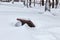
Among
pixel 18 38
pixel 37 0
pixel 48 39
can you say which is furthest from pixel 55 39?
pixel 37 0

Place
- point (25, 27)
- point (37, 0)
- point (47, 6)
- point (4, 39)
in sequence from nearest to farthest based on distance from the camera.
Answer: point (4, 39) < point (25, 27) < point (47, 6) < point (37, 0)

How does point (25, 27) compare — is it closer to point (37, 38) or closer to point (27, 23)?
point (27, 23)

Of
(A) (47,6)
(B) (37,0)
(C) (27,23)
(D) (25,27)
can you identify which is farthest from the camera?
(B) (37,0)

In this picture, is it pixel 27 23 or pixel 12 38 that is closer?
pixel 12 38

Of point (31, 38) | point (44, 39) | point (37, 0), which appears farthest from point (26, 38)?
point (37, 0)

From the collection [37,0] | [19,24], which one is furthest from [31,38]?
[37,0]

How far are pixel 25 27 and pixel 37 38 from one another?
93.4 inches

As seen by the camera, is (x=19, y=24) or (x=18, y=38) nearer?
(x=18, y=38)

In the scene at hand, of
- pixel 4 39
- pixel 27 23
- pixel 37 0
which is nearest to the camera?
pixel 4 39

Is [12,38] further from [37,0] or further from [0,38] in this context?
[37,0]

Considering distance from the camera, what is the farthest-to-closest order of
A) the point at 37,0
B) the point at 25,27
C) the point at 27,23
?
the point at 37,0, the point at 27,23, the point at 25,27

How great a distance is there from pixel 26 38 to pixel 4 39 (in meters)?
0.81

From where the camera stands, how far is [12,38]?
276 inches

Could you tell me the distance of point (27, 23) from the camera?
10.5 m
